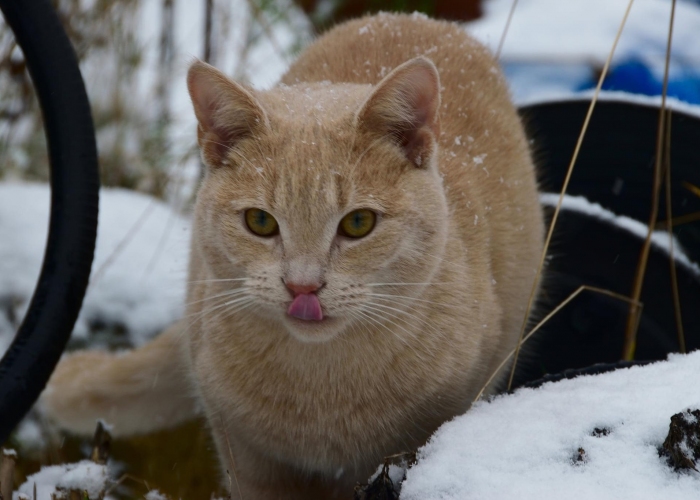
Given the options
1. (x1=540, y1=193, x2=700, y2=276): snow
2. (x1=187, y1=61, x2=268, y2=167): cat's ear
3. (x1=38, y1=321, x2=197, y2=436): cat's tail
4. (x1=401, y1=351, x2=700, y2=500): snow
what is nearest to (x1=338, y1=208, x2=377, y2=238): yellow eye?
(x1=187, y1=61, x2=268, y2=167): cat's ear

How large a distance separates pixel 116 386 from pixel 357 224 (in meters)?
1.16

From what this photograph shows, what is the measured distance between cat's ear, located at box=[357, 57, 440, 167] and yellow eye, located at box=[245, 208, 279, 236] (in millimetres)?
279

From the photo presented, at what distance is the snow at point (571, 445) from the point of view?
127 cm

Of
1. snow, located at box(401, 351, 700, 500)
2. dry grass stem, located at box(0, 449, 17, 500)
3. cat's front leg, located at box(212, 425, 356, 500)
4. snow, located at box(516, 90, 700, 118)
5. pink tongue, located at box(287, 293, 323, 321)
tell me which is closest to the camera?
snow, located at box(401, 351, 700, 500)

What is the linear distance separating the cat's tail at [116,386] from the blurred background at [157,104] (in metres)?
0.15

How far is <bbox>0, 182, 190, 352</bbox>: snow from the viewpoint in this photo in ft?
9.09

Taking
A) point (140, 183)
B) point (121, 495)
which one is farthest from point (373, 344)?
point (140, 183)

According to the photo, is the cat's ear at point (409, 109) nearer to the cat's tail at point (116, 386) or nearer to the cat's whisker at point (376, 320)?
the cat's whisker at point (376, 320)

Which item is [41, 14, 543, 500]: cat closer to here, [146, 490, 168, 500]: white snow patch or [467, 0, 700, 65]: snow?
[146, 490, 168, 500]: white snow patch

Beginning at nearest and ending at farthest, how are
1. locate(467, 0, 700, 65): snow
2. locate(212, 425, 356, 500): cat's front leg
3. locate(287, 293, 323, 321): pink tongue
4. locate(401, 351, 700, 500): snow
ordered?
1. locate(401, 351, 700, 500): snow
2. locate(287, 293, 323, 321): pink tongue
3. locate(212, 425, 356, 500): cat's front leg
4. locate(467, 0, 700, 65): snow

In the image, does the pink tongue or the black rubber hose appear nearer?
the pink tongue

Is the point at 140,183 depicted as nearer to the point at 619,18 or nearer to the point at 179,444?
the point at 179,444

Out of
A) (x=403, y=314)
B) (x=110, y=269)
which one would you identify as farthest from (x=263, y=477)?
(x=110, y=269)

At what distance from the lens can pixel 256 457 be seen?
1946mm
